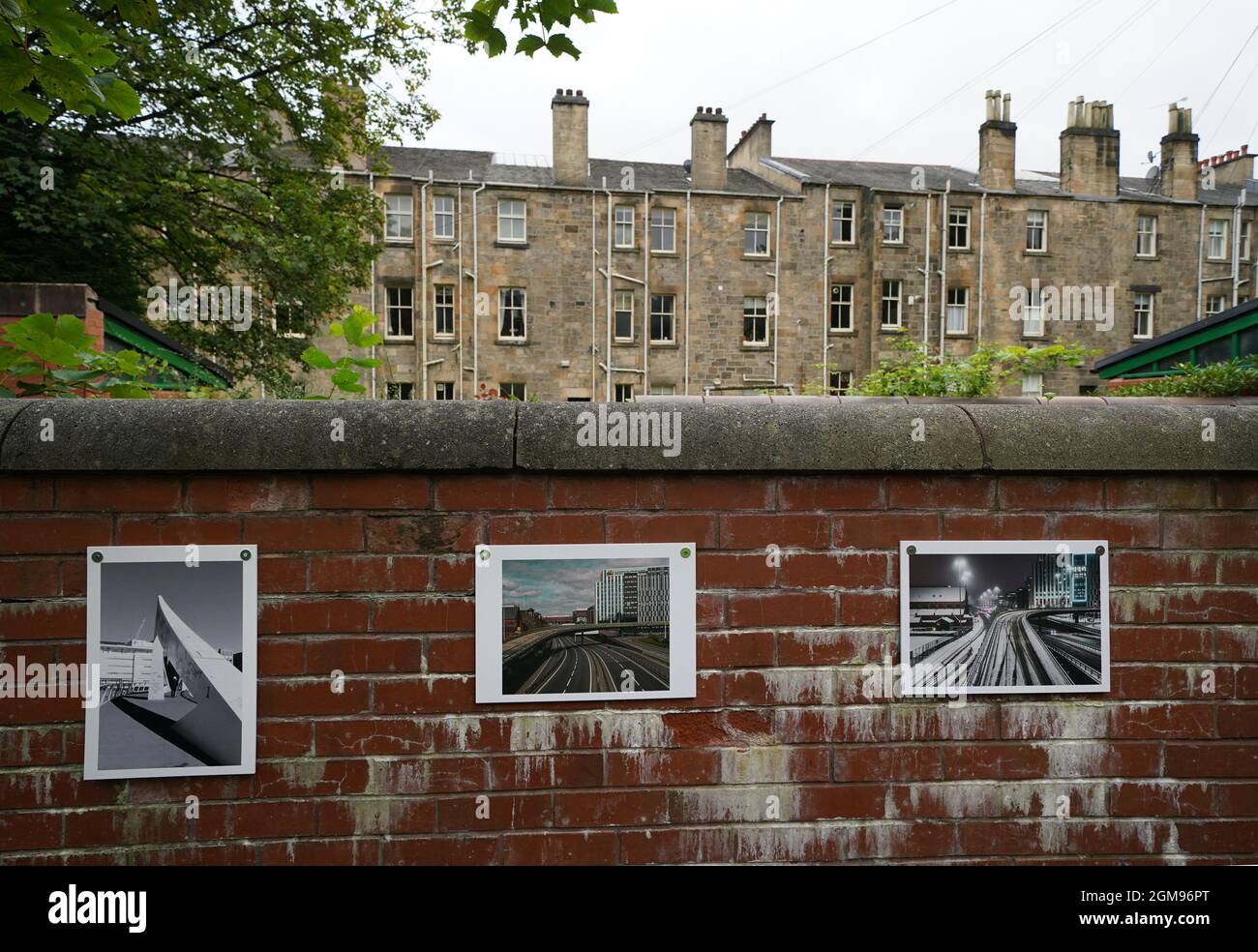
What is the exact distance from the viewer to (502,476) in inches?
104

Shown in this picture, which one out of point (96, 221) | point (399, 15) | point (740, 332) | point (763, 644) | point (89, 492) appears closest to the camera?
point (89, 492)

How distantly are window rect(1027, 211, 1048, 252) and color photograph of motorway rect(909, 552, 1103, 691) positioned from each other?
3984 centimetres

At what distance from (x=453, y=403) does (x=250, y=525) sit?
2.37 feet

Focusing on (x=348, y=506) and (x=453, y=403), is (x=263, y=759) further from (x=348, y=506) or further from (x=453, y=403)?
(x=453, y=403)

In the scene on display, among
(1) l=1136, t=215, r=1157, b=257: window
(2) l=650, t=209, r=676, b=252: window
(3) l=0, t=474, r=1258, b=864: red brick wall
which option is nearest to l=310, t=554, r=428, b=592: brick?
(3) l=0, t=474, r=1258, b=864: red brick wall

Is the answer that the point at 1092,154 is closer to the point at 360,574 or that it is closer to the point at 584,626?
the point at 584,626

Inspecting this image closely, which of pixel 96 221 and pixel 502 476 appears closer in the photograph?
pixel 502 476

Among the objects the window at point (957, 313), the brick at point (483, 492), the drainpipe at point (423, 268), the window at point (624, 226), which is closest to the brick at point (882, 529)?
the brick at point (483, 492)

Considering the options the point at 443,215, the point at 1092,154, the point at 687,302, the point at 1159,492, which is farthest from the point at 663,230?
the point at 1159,492

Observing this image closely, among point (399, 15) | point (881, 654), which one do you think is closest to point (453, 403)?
point (881, 654)

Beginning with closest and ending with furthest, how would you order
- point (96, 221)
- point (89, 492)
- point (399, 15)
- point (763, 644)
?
1. point (89, 492)
2. point (763, 644)
3. point (96, 221)
4. point (399, 15)

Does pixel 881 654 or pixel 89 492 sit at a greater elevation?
pixel 89 492

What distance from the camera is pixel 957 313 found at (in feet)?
122

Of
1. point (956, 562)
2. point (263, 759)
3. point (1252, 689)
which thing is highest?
point (956, 562)
